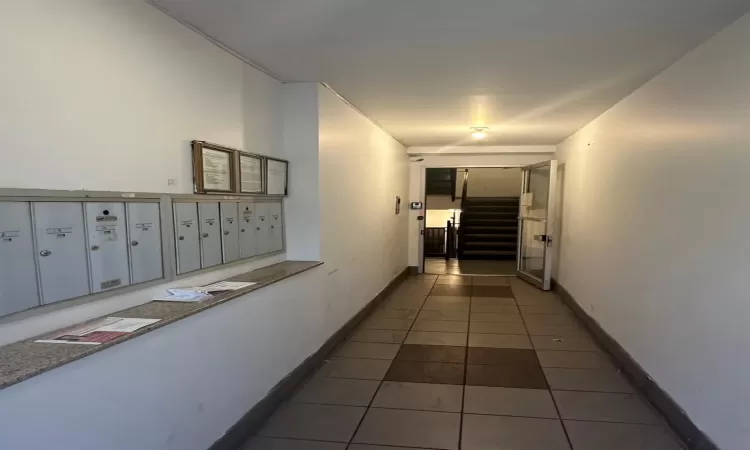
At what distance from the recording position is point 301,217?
130 inches

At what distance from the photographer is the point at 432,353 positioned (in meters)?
3.77

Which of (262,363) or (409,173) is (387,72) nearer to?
(262,363)

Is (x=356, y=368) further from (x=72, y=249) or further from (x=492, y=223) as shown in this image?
(x=492, y=223)

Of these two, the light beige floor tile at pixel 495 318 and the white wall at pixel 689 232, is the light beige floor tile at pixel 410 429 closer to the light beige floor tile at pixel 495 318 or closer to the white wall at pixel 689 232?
the white wall at pixel 689 232

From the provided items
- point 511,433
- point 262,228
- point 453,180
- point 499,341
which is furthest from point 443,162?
point 511,433

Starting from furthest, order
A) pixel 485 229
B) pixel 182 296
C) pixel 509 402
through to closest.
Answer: pixel 485 229
pixel 509 402
pixel 182 296

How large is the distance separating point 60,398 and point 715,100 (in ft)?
10.1

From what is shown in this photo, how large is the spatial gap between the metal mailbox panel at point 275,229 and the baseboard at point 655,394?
2686 mm

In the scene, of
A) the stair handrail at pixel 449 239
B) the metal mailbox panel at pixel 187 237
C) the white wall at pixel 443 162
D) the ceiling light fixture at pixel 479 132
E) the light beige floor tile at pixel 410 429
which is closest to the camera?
the metal mailbox panel at pixel 187 237

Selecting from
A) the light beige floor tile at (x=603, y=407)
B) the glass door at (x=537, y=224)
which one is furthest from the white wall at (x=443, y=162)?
the light beige floor tile at (x=603, y=407)

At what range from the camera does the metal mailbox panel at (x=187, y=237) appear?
2.17 meters

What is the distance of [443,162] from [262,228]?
4.90 metres

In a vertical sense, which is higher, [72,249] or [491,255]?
[72,249]

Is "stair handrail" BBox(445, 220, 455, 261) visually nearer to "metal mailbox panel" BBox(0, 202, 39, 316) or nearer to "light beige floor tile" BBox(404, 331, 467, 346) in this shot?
"light beige floor tile" BBox(404, 331, 467, 346)
